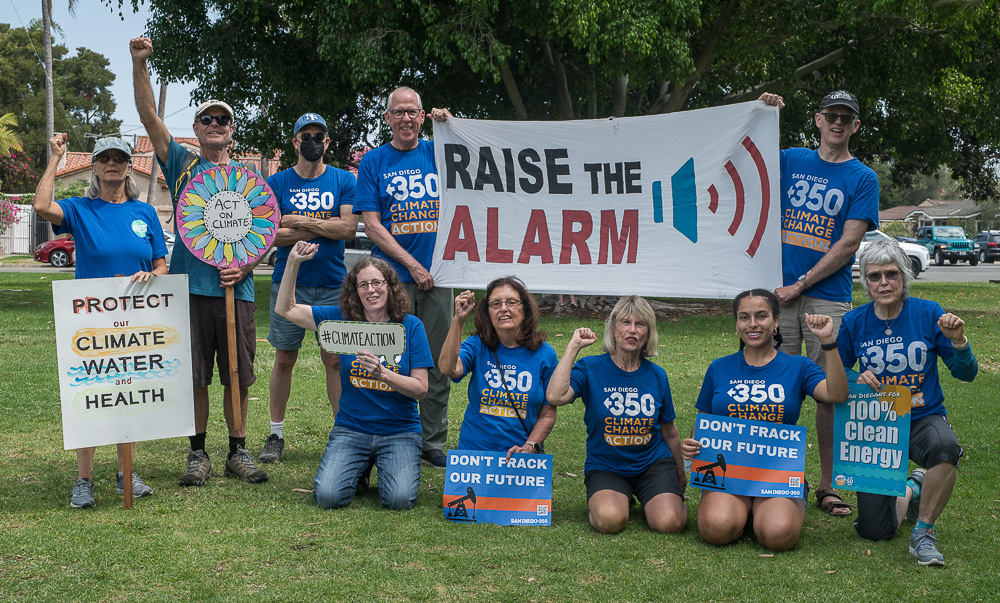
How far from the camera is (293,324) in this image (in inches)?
239

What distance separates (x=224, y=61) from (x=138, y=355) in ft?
43.7

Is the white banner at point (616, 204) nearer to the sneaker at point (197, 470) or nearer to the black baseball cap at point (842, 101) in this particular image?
the black baseball cap at point (842, 101)

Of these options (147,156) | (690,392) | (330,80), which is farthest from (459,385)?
(147,156)

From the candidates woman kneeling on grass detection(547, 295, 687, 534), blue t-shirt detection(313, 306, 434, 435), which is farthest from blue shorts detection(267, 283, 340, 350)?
woman kneeling on grass detection(547, 295, 687, 534)

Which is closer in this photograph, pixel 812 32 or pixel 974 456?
pixel 974 456

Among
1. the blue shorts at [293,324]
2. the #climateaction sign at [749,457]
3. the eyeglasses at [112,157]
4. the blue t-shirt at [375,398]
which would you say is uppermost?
the eyeglasses at [112,157]

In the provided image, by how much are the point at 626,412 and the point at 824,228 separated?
1.73 m

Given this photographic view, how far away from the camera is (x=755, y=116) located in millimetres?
5559

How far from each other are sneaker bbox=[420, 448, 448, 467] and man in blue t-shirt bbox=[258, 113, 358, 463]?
73 centimetres

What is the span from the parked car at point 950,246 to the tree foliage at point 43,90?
162ft

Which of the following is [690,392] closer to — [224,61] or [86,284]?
→ [86,284]

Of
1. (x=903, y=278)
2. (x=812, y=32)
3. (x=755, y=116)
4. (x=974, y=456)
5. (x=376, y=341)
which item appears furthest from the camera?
(x=812, y=32)

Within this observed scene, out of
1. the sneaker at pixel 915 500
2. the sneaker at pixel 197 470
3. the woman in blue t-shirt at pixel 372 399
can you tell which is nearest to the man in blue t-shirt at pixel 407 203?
the woman in blue t-shirt at pixel 372 399

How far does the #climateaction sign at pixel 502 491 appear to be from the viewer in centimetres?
479
